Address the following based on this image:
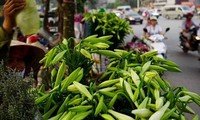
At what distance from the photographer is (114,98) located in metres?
2.09

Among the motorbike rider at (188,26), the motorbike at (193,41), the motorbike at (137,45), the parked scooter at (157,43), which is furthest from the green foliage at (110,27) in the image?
the motorbike rider at (188,26)

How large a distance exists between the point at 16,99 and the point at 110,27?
6.27 m

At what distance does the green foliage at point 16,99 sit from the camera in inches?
69.2

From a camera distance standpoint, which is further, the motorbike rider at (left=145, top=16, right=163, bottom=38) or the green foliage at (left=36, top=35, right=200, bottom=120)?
the motorbike rider at (left=145, top=16, right=163, bottom=38)

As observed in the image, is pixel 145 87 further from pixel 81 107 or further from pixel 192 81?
pixel 192 81

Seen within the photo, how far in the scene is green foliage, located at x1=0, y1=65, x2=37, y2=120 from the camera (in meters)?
1.76

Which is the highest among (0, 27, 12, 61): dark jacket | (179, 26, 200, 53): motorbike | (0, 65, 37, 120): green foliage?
(0, 27, 12, 61): dark jacket

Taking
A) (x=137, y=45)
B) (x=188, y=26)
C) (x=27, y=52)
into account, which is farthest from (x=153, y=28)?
(x=27, y=52)

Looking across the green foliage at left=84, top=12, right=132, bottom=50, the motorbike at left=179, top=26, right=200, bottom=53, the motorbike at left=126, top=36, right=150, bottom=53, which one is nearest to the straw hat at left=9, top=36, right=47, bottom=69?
the green foliage at left=84, top=12, right=132, bottom=50

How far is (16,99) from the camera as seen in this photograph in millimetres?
1791

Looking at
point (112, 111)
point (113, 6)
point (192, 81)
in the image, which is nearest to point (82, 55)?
point (112, 111)

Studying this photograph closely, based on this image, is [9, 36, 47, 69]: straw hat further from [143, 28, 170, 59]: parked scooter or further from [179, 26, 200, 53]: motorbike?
[179, 26, 200, 53]: motorbike

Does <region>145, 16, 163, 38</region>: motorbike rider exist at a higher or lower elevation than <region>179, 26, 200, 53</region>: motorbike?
higher

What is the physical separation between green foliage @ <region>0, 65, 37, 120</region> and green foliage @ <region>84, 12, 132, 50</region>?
598cm
